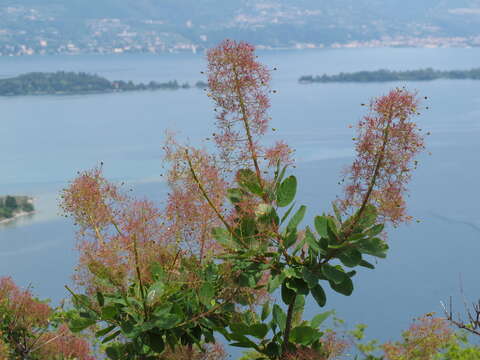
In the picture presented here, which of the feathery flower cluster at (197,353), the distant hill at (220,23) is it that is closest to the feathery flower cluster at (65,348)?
the feathery flower cluster at (197,353)

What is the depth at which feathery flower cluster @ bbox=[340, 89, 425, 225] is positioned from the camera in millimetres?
1670

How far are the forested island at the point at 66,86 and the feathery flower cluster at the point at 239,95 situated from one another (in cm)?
5616

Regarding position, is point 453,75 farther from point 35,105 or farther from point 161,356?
point 161,356

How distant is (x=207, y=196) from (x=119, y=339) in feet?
1.53

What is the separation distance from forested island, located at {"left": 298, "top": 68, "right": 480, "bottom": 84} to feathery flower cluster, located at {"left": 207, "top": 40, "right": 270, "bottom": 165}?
55038 mm

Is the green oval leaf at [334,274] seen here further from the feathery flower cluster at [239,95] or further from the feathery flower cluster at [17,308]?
the feathery flower cluster at [17,308]

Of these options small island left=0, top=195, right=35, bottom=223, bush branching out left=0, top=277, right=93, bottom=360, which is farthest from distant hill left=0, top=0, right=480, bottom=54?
bush branching out left=0, top=277, right=93, bottom=360

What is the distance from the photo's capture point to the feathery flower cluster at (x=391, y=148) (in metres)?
1.67

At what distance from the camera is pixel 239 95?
1873 millimetres

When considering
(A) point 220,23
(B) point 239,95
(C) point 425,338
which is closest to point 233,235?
(B) point 239,95

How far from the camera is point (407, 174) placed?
5.54ft

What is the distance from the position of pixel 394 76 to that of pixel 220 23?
51476 mm

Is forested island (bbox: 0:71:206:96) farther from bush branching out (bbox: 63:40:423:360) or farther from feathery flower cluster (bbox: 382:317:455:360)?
bush branching out (bbox: 63:40:423:360)

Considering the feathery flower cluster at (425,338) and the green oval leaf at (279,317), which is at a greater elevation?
the green oval leaf at (279,317)
